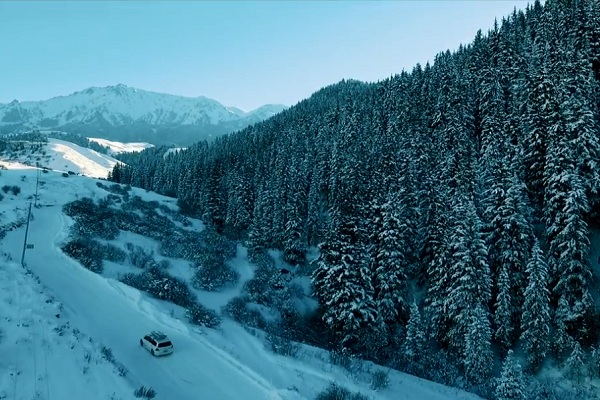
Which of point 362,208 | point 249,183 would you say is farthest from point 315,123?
point 362,208

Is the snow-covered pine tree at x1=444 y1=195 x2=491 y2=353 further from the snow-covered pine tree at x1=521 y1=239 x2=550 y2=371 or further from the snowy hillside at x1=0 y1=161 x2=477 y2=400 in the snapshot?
the snowy hillside at x1=0 y1=161 x2=477 y2=400

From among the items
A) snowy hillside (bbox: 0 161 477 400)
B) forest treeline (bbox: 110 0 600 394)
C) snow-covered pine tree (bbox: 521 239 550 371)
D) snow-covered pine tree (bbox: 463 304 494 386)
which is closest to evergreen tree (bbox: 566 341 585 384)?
forest treeline (bbox: 110 0 600 394)

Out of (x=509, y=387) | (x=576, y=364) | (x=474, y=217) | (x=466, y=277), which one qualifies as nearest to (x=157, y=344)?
(x=509, y=387)

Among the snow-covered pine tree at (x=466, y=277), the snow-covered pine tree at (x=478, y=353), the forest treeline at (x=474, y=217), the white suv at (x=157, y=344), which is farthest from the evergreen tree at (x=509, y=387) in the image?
the white suv at (x=157, y=344)

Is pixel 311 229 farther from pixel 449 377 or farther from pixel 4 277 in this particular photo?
pixel 4 277

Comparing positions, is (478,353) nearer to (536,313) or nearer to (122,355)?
(536,313)
